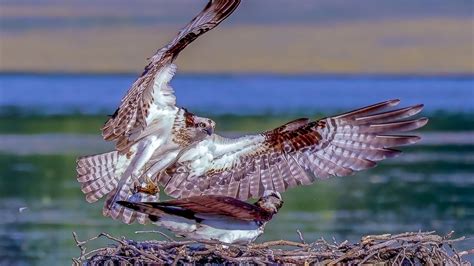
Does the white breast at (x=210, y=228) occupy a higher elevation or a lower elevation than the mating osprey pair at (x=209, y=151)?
lower

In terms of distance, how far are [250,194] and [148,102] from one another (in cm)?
105

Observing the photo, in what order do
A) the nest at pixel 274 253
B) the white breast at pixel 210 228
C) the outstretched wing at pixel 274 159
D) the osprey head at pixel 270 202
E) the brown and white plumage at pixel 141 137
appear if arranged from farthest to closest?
the outstretched wing at pixel 274 159 < the brown and white plumage at pixel 141 137 < the osprey head at pixel 270 202 < the white breast at pixel 210 228 < the nest at pixel 274 253

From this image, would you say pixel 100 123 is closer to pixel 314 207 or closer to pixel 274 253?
pixel 314 207

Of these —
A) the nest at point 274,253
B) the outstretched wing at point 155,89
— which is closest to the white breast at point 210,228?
the nest at point 274,253

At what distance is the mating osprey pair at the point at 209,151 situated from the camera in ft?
35.7

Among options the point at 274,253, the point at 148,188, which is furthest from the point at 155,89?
the point at 274,253

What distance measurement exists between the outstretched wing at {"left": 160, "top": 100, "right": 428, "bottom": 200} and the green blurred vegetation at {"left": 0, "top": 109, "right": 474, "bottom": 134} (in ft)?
71.2

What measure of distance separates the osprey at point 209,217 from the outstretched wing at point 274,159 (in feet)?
4.39

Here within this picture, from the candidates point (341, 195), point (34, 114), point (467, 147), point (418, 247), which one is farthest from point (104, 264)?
point (34, 114)

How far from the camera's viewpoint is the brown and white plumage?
35.3ft

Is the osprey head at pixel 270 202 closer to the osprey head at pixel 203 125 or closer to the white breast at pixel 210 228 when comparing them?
the white breast at pixel 210 228

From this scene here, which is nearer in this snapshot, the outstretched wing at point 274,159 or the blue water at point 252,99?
the outstretched wing at point 274,159

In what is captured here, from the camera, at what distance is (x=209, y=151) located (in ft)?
36.7

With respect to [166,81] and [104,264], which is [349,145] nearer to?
[166,81]
